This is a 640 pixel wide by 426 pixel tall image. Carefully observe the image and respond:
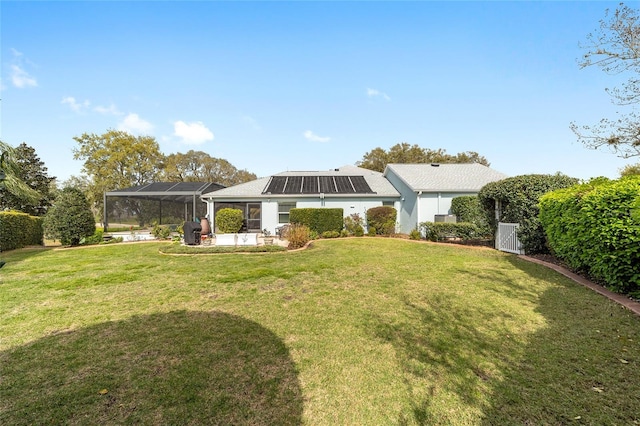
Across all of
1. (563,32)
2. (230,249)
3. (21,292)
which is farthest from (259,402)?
(563,32)

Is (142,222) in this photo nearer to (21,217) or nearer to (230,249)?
(21,217)

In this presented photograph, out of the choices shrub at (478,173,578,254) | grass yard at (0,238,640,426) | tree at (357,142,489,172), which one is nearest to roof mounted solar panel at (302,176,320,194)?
shrub at (478,173,578,254)

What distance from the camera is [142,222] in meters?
24.3

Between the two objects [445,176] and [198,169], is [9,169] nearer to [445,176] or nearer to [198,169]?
[445,176]

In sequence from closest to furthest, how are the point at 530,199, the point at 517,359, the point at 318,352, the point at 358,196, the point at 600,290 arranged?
the point at 517,359, the point at 318,352, the point at 600,290, the point at 530,199, the point at 358,196

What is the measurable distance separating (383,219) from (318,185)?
5.26m

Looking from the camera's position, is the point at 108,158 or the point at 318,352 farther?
the point at 108,158

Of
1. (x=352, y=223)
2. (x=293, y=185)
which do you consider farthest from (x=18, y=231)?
(x=352, y=223)

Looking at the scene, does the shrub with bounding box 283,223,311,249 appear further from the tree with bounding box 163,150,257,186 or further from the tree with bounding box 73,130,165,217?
the tree with bounding box 163,150,257,186

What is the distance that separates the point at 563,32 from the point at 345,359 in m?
14.8

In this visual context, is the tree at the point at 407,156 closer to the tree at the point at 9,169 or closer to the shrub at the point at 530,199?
the shrub at the point at 530,199

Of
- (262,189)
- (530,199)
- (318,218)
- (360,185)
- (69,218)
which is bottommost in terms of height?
(318,218)

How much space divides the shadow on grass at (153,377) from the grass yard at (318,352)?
0.01 metres

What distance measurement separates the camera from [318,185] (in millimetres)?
18500
